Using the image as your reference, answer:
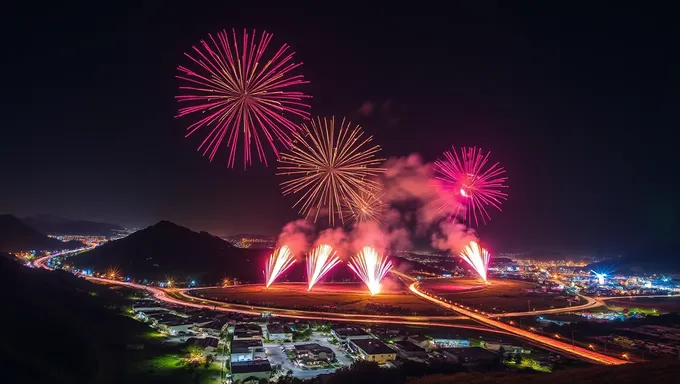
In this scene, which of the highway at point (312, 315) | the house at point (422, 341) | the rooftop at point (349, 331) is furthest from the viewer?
the highway at point (312, 315)

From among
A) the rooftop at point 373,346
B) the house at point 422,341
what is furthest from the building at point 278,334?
the house at point 422,341

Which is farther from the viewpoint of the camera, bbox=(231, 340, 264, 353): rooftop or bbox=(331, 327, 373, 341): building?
bbox=(331, 327, 373, 341): building

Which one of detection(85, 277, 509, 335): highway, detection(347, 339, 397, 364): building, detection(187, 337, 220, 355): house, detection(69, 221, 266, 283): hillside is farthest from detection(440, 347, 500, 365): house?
detection(69, 221, 266, 283): hillside

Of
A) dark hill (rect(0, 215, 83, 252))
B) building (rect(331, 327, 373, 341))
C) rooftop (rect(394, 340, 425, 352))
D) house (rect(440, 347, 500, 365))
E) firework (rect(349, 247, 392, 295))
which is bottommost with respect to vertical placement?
house (rect(440, 347, 500, 365))

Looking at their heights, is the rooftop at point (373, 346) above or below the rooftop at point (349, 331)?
below

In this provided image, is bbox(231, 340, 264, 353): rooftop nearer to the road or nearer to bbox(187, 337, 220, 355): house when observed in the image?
bbox(187, 337, 220, 355): house

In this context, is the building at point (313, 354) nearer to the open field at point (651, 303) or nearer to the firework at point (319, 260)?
the firework at point (319, 260)
